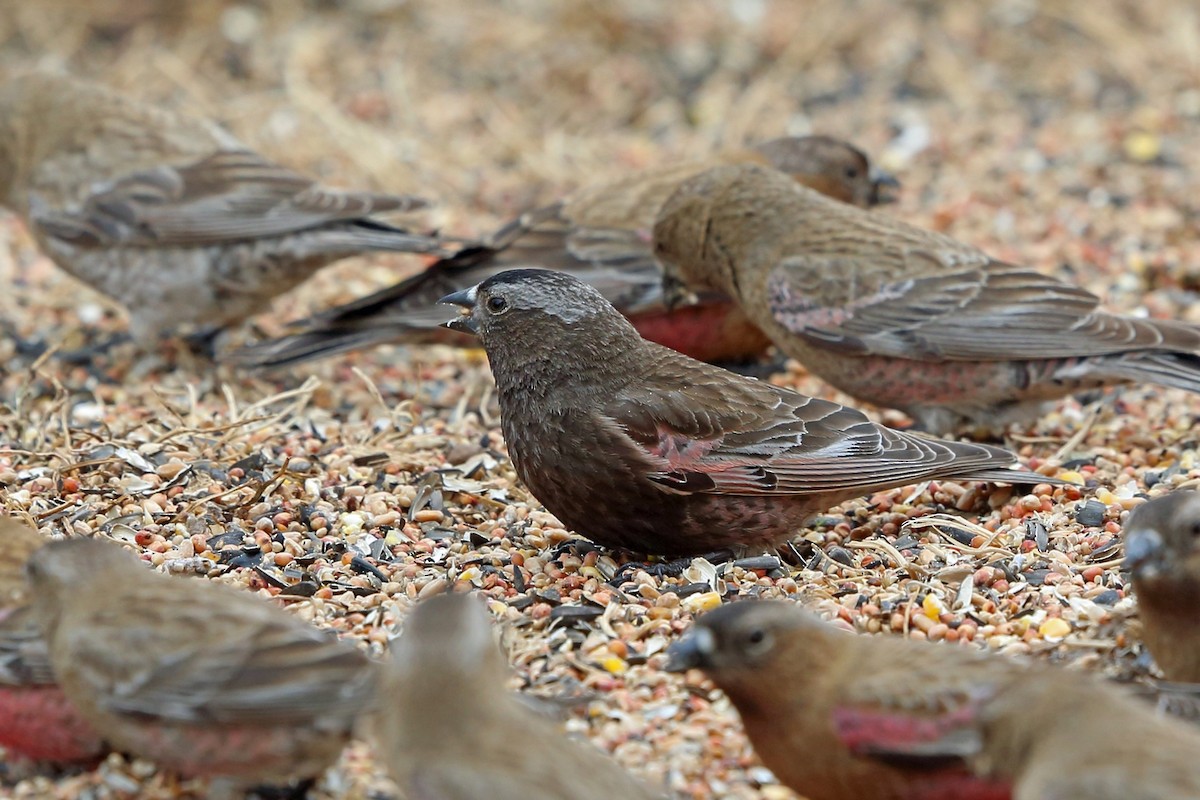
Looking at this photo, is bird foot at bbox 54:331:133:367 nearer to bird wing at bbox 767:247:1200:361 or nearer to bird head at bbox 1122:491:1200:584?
bird wing at bbox 767:247:1200:361

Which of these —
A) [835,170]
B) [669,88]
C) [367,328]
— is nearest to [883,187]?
[835,170]

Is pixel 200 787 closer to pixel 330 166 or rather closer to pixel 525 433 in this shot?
pixel 525 433

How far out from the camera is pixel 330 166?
10703 millimetres

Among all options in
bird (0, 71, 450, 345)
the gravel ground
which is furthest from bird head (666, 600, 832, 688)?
bird (0, 71, 450, 345)

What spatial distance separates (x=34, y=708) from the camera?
4.23 meters

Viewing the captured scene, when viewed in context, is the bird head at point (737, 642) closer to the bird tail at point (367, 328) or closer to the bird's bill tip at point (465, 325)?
the bird's bill tip at point (465, 325)

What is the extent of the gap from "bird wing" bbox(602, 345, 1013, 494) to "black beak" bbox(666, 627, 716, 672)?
1.34m

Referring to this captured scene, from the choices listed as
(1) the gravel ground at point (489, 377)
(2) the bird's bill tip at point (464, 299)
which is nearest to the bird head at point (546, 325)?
(2) the bird's bill tip at point (464, 299)

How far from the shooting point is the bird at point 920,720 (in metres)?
3.40

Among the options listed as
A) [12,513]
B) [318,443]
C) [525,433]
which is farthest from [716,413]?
[12,513]

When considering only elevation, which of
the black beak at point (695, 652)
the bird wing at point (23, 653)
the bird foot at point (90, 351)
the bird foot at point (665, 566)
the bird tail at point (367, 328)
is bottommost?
the bird foot at point (90, 351)

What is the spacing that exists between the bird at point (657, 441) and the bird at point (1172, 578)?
1.35 metres

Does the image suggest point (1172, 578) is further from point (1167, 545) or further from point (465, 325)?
point (465, 325)

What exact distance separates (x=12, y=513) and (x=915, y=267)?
12.8 ft
